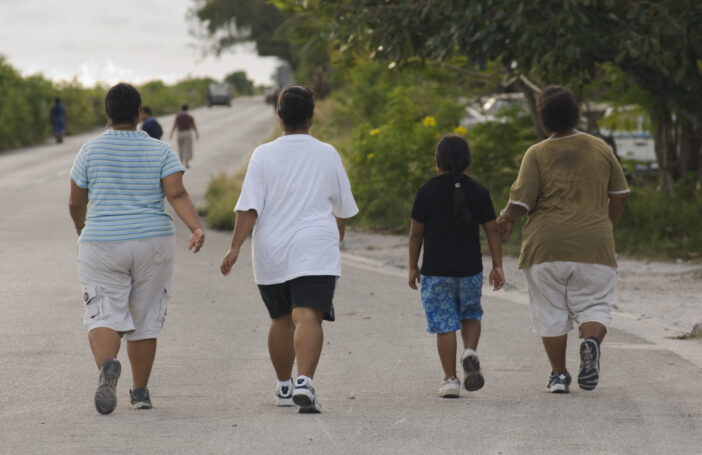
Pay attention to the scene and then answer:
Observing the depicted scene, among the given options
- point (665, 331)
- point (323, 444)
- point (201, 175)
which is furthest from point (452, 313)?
point (201, 175)

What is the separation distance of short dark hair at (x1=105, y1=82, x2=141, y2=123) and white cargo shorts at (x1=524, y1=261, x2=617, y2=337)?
2.40m

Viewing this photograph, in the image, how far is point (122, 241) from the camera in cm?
599

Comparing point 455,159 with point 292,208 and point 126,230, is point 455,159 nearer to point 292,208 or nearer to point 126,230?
A: point 292,208

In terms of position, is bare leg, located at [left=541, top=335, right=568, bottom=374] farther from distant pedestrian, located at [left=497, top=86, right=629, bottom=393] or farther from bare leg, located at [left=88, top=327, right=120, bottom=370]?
bare leg, located at [left=88, top=327, right=120, bottom=370]

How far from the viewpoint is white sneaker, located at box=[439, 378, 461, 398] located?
21.1 feet

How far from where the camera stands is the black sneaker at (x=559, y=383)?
6.52m

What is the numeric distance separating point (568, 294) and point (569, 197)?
0.55m

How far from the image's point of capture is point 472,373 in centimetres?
631

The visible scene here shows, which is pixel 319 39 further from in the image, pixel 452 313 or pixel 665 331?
pixel 452 313

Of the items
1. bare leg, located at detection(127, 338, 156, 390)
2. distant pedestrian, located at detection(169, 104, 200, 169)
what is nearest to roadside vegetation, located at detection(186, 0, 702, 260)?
bare leg, located at detection(127, 338, 156, 390)

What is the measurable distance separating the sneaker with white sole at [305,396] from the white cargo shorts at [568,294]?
1.49 metres

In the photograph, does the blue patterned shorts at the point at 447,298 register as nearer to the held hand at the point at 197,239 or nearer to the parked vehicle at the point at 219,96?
the held hand at the point at 197,239

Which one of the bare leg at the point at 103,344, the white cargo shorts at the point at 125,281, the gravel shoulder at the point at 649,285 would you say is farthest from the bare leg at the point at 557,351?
the gravel shoulder at the point at 649,285

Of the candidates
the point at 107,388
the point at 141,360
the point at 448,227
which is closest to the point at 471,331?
the point at 448,227
